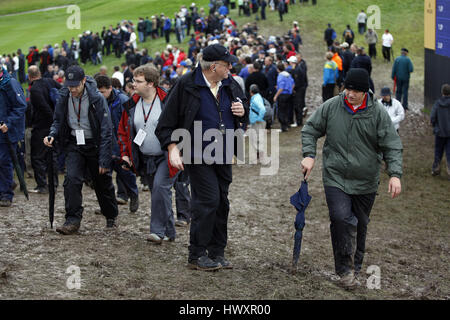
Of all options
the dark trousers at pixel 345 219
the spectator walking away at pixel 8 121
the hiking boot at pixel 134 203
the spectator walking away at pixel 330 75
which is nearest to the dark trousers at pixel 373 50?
the spectator walking away at pixel 330 75

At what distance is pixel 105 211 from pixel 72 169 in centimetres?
85

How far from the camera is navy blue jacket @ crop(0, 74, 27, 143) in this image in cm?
966

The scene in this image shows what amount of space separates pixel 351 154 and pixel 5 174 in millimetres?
5780

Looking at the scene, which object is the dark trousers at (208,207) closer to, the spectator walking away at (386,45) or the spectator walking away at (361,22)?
the spectator walking away at (386,45)

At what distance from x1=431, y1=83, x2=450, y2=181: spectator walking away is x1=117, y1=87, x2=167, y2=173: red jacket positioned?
776 cm

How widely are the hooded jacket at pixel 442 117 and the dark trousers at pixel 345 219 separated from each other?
762 centimetres

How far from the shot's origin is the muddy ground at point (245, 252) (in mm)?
6055

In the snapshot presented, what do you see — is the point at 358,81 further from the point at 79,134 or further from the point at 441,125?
the point at 441,125

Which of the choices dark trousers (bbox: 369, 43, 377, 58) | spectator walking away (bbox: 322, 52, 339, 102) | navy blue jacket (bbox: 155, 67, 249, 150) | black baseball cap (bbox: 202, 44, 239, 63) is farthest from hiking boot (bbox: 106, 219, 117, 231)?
dark trousers (bbox: 369, 43, 377, 58)

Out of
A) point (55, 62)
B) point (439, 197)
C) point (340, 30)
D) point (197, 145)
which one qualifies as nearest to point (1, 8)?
point (55, 62)

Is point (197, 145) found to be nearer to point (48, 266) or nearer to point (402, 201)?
point (48, 266)

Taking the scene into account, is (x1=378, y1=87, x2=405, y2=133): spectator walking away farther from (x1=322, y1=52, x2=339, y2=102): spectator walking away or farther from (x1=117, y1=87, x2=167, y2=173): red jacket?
(x1=117, y1=87, x2=167, y2=173): red jacket

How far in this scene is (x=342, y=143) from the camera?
6.42m

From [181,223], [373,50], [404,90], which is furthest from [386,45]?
[181,223]
